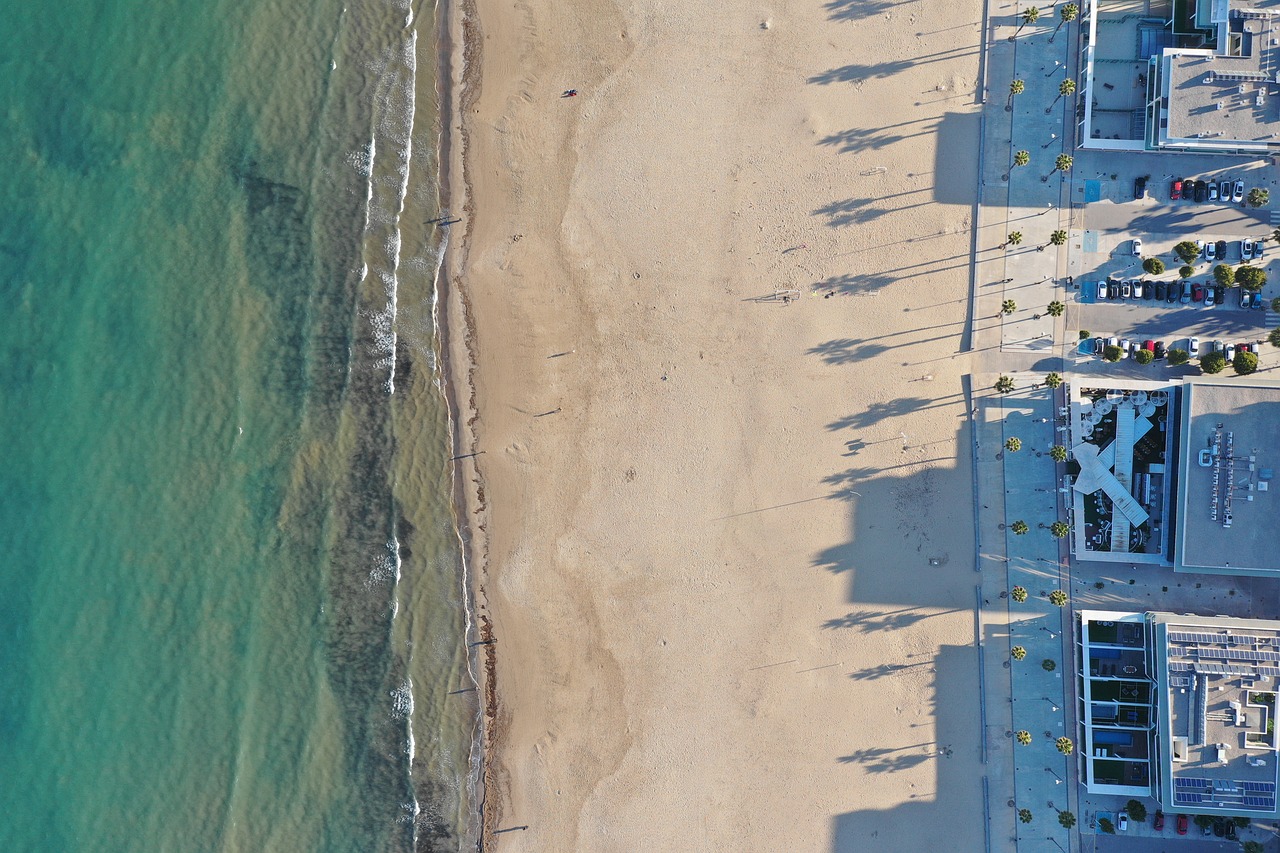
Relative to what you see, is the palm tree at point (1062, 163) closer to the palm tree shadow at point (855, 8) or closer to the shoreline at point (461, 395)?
the palm tree shadow at point (855, 8)

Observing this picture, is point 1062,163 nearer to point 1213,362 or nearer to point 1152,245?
point 1152,245

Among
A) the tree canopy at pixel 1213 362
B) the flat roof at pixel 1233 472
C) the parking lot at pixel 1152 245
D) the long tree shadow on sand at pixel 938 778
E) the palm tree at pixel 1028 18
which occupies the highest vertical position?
the palm tree at pixel 1028 18

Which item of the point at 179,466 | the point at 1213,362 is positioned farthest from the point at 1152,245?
the point at 179,466

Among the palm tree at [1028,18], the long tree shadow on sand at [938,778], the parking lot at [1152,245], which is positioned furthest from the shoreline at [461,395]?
the parking lot at [1152,245]

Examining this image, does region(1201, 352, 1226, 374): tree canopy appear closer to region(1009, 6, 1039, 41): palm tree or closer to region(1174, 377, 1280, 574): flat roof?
region(1174, 377, 1280, 574): flat roof

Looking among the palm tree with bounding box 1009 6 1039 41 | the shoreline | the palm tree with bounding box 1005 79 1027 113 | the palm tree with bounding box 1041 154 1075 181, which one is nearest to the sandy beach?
the shoreline

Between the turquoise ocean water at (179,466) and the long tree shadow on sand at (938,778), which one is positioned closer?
the long tree shadow on sand at (938,778)

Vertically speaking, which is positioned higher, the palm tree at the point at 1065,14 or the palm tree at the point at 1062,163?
the palm tree at the point at 1065,14
